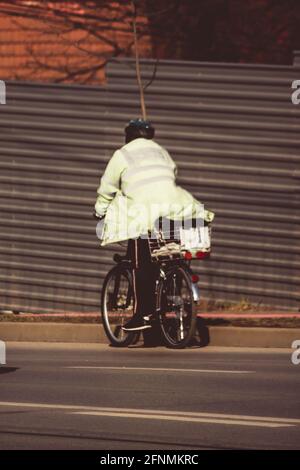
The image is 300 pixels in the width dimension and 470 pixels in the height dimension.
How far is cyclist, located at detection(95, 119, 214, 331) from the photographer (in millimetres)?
12422

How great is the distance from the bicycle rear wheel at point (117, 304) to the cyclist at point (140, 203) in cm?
20

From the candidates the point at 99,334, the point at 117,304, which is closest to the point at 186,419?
the point at 117,304

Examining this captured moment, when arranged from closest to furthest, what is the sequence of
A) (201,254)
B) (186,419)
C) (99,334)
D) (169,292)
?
(186,419), (201,254), (169,292), (99,334)

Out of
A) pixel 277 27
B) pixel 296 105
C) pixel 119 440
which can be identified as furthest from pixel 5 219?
pixel 119 440

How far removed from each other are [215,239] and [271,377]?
5118 mm

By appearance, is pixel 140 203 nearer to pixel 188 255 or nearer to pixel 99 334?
pixel 188 255

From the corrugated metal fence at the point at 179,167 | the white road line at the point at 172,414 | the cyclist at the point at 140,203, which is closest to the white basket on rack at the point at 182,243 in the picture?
the cyclist at the point at 140,203

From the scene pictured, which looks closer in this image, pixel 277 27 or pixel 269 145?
pixel 269 145

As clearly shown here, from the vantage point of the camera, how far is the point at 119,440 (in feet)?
25.5

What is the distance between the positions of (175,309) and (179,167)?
11.0ft

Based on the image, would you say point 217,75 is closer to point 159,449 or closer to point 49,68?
point 49,68

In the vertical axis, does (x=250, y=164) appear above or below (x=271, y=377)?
above

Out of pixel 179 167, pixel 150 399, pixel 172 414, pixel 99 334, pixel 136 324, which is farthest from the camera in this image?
pixel 179 167

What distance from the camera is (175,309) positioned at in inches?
484
